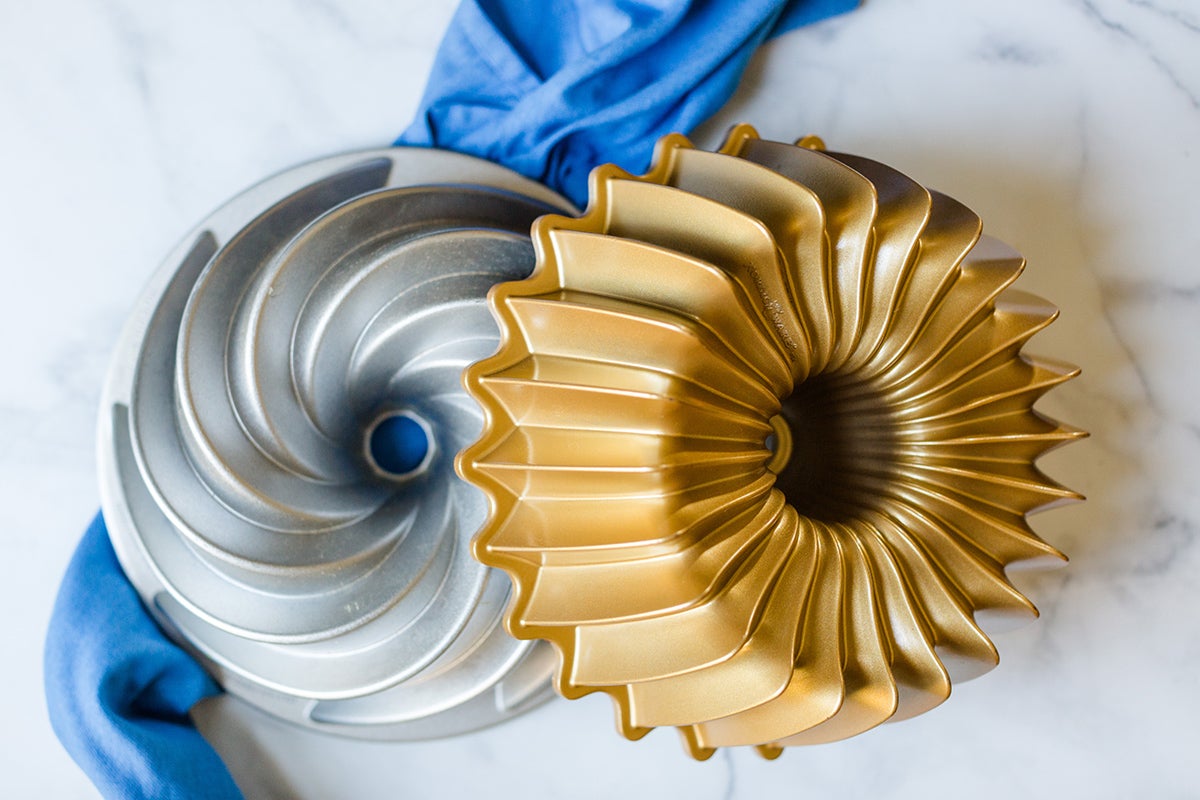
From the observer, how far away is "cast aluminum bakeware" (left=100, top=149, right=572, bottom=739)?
0.67 meters

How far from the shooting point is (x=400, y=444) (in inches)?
29.7

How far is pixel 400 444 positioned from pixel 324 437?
3.1 inches

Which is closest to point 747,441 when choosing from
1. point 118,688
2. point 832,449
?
point 832,449

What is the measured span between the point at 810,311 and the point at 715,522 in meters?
0.14

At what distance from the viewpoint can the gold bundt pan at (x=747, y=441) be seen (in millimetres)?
536

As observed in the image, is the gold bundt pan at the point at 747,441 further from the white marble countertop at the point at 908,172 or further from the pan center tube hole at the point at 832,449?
the white marble countertop at the point at 908,172

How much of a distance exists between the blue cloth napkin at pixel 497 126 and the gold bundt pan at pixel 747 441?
198mm

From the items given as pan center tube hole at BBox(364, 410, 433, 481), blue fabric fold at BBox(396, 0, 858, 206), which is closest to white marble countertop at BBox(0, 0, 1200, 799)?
blue fabric fold at BBox(396, 0, 858, 206)

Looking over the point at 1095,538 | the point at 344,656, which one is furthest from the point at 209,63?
the point at 1095,538

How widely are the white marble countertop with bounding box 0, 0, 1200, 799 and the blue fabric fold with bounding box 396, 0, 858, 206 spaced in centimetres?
5

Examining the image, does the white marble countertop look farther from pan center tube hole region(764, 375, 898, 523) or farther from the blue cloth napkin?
pan center tube hole region(764, 375, 898, 523)

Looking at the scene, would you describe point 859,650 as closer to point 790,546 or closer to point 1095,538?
point 790,546

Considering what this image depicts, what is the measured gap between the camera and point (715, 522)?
21.4 inches

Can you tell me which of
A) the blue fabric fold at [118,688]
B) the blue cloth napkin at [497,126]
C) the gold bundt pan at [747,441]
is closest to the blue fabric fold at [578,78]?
the blue cloth napkin at [497,126]
